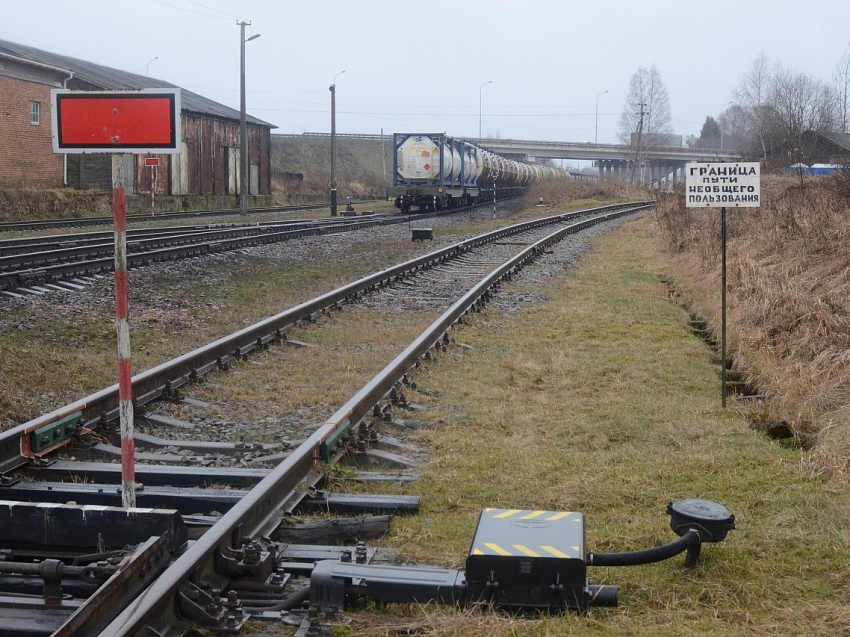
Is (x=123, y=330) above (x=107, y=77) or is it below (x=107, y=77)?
below

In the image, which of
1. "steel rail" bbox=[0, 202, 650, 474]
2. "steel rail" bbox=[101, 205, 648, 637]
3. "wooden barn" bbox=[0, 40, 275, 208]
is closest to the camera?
"steel rail" bbox=[101, 205, 648, 637]

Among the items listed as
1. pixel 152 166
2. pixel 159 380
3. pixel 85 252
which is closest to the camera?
pixel 159 380

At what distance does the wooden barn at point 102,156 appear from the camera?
3416 cm

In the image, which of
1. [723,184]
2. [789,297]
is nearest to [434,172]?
[789,297]

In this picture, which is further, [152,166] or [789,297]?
[152,166]

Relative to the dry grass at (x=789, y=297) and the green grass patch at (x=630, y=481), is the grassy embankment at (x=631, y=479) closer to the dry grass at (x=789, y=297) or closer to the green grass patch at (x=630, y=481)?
the green grass patch at (x=630, y=481)

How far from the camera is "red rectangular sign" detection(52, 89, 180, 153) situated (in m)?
4.30

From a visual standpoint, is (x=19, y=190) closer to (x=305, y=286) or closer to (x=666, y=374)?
(x=305, y=286)

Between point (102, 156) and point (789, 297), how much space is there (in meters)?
33.0

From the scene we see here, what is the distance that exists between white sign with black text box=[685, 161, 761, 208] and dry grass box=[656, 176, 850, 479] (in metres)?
1.60

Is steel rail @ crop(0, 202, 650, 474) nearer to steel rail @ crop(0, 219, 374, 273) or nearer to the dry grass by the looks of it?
the dry grass

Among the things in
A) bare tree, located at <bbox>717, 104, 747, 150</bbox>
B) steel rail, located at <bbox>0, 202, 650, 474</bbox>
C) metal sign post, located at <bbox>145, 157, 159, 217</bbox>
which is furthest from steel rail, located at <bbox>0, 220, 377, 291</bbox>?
bare tree, located at <bbox>717, 104, 747, 150</bbox>

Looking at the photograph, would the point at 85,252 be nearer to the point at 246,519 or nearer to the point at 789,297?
the point at 789,297

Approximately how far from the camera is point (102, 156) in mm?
38188
